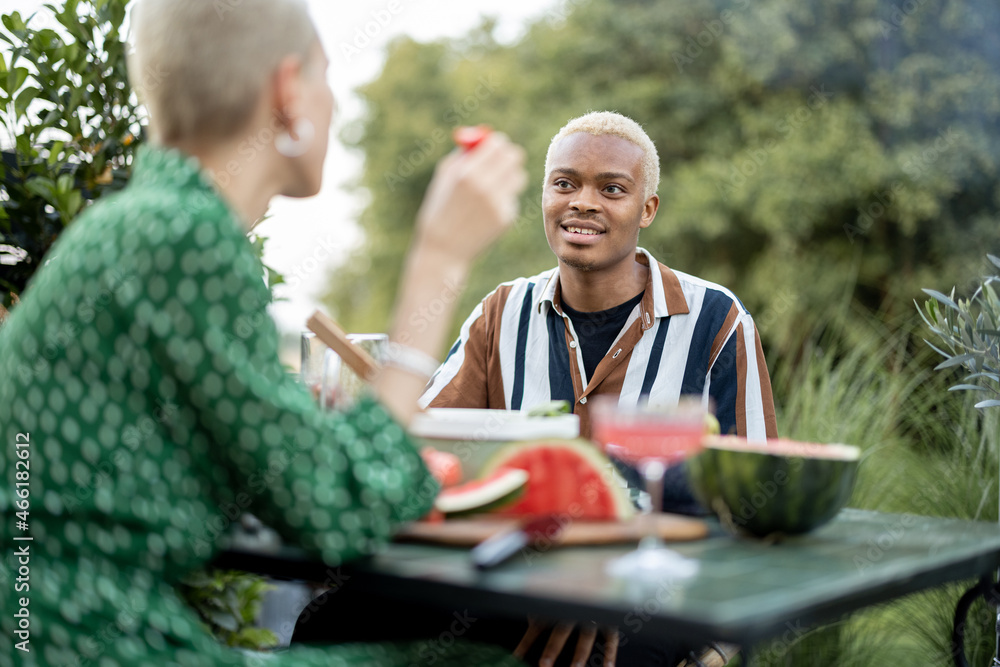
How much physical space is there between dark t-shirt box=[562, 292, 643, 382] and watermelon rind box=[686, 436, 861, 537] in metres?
1.44

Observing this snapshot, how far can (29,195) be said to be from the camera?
3082 millimetres

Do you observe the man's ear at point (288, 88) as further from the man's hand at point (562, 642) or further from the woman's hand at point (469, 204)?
the man's hand at point (562, 642)

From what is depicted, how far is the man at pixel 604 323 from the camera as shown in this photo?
307 cm

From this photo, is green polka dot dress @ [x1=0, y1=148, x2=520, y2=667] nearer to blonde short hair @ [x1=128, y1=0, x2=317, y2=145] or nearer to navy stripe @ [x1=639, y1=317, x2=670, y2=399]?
blonde short hair @ [x1=128, y1=0, x2=317, y2=145]

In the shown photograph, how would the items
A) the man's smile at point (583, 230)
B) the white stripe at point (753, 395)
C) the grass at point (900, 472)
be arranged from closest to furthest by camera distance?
the white stripe at point (753, 395) < the man's smile at point (583, 230) < the grass at point (900, 472)

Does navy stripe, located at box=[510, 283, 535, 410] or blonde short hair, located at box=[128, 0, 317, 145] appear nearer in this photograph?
blonde short hair, located at box=[128, 0, 317, 145]

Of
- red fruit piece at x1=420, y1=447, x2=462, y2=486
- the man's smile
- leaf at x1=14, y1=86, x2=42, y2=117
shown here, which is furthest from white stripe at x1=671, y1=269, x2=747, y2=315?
leaf at x1=14, y1=86, x2=42, y2=117

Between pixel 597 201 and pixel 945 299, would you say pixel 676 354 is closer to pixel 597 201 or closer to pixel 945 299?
pixel 597 201

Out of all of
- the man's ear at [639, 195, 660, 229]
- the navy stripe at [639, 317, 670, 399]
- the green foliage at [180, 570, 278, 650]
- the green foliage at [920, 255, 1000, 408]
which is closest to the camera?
the green foliage at [920, 255, 1000, 408]

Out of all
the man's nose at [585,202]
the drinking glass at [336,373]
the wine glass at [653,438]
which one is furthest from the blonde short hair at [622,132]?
the wine glass at [653,438]

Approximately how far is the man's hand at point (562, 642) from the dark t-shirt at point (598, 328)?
2.88ft

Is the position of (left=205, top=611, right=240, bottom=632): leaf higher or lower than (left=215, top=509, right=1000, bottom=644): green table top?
lower

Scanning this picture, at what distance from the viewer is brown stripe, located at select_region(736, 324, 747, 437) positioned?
9.82ft

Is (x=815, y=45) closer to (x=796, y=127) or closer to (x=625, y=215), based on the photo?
(x=796, y=127)
